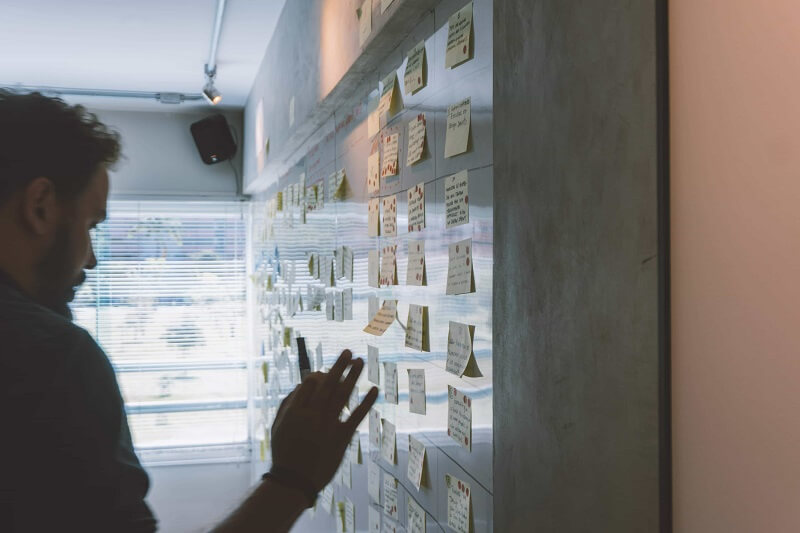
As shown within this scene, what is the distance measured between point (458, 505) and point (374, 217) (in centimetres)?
78

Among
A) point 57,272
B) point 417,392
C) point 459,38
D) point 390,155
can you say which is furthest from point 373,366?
point 57,272

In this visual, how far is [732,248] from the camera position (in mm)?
617

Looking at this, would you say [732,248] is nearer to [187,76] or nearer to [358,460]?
[358,460]

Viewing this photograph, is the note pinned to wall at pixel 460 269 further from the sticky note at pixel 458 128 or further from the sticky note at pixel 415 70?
the sticky note at pixel 415 70

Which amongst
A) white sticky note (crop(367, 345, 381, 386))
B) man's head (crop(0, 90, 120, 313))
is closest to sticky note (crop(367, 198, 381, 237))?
white sticky note (crop(367, 345, 381, 386))

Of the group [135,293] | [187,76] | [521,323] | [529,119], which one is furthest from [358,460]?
[135,293]

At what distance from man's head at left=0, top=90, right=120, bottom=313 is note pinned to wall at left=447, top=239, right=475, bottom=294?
1.83ft

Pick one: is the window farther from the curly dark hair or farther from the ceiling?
the curly dark hair

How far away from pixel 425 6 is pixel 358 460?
1.27m

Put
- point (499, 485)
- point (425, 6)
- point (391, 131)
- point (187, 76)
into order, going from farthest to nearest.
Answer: point (187, 76), point (391, 131), point (425, 6), point (499, 485)

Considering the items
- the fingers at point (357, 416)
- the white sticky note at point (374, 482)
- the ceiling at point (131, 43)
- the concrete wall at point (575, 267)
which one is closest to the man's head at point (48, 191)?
the fingers at point (357, 416)

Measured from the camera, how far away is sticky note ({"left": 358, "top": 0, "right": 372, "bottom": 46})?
5.52 ft

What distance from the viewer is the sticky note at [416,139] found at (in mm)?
1493

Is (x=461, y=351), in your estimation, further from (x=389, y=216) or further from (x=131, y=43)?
(x=131, y=43)
